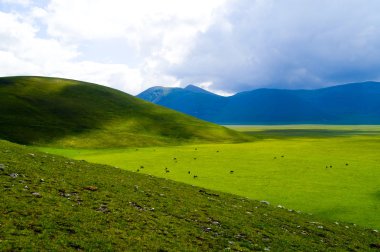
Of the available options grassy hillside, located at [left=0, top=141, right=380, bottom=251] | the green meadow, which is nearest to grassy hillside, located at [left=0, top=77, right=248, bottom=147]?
the green meadow

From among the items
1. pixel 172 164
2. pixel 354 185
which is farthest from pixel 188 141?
pixel 354 185

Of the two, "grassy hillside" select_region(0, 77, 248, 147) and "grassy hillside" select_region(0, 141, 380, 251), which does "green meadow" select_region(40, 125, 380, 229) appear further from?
"grassy hillside" select_region(0, 77, 248, 147)

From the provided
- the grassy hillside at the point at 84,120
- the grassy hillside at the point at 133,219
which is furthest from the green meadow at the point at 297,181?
the grassy hillside at the point at 84,120

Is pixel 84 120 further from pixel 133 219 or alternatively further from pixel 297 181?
pixel 133 219

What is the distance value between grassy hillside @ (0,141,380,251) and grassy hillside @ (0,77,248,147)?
8764cm

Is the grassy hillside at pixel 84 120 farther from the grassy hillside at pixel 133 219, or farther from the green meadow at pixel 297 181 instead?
the grassy hillside at pixel 133 219

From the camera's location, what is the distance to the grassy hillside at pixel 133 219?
598 inches

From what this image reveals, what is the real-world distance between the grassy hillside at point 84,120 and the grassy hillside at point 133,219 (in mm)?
87635

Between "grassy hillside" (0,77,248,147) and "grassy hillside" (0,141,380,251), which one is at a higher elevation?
"grassy hillside" (0,77,248,147)

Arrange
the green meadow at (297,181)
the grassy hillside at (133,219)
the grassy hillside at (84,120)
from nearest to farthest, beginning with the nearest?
1. the grassy hillside at (133,219)
2. the green meadow at (297,181)
3. the grassy hillside at (84,120)

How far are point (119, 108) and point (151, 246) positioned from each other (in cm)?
16368

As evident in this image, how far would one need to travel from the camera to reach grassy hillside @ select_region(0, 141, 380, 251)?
1518 cm

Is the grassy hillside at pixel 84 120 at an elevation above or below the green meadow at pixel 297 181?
above

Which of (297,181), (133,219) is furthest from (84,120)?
(133,219)
